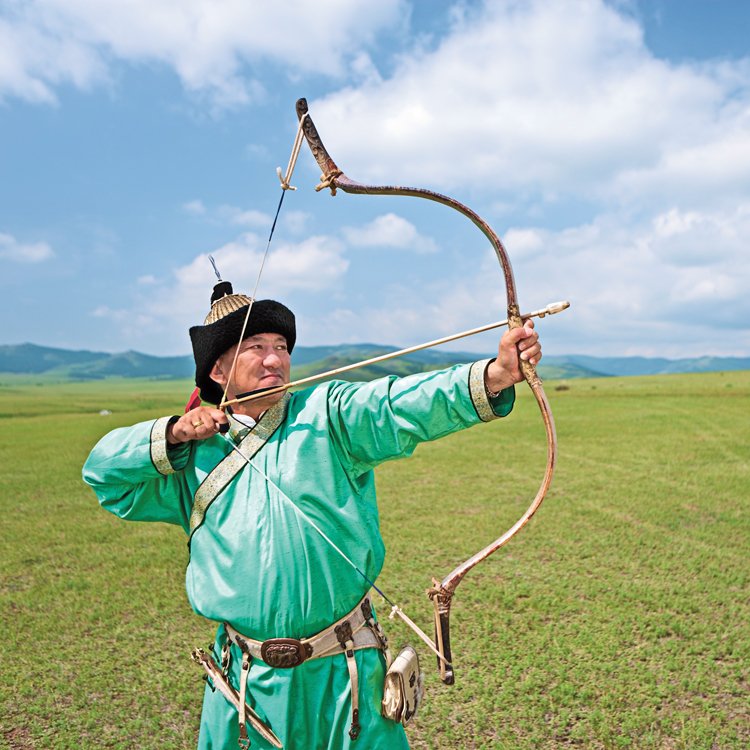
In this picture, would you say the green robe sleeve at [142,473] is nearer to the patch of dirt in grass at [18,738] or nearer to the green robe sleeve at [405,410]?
the green robe sleeve at [405,410]

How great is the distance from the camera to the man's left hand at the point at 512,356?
1.92 meters

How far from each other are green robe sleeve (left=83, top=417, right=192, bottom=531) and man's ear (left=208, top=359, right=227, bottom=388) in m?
0.30

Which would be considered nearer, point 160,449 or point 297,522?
point 297,522

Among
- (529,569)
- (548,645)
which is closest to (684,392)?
(529,569)

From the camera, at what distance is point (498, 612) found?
5477mm

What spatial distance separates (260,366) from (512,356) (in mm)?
1009

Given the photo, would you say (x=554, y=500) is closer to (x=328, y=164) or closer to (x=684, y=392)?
(x=328, y=164)

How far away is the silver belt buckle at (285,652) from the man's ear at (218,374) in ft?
3.36

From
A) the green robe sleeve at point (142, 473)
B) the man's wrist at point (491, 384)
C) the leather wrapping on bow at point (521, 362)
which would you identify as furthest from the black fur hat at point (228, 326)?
the man's wrist at point (491, 384)

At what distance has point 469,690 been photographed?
4238 mm

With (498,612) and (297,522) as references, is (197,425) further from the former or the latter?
(498,612)

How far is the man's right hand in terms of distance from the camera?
2232 mm

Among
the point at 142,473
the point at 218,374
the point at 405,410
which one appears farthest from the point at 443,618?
the point at 218,374

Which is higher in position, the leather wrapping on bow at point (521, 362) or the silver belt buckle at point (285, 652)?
the leather wrapping on bow at point (521, 362)
